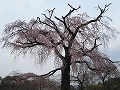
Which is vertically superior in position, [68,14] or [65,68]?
[68,14]

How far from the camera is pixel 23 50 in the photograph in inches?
453

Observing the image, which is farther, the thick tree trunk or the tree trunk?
the thick tree trunk

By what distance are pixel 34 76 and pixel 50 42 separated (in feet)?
4.80

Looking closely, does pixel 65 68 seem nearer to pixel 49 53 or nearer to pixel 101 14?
pixel 49 53

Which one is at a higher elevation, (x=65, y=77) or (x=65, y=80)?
(x=65, y=77)

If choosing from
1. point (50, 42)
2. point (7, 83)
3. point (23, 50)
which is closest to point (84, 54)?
point (50, 42)

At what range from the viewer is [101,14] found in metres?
11.2

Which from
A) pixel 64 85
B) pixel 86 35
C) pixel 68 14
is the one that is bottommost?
pixel 64 85

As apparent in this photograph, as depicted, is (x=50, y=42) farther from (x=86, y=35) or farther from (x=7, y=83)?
(x=7, y=83)

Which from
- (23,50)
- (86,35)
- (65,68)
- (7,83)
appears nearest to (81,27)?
(86,35)

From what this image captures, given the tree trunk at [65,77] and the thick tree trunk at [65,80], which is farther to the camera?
the thick tree trunk at [65,80]

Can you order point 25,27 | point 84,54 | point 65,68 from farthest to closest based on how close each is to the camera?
point 25,27, point 65,68, point 84,54

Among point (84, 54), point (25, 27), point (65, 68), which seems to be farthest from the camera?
point (25, 27)

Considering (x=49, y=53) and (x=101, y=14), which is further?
(x=101, y=14)
